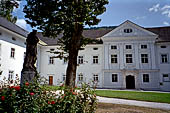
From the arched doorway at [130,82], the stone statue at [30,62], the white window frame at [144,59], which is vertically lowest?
the arched doorway at [130,82]

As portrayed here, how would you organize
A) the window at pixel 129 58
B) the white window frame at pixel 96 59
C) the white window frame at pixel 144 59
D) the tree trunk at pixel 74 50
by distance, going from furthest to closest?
1. the white window frame at pixel 96 59
2. the window at pixel 129 58
3. the white window frame at pixel 144 59
4. the tree trunk at pixel 74 50

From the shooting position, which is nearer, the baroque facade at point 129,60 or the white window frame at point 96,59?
the baroque facade at point 129,60

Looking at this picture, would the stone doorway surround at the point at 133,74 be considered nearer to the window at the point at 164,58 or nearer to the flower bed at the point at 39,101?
the window at the point at 164,58

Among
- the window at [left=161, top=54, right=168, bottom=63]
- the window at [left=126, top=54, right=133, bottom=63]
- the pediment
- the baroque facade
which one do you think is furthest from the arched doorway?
the pediment

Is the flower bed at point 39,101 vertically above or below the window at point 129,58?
below

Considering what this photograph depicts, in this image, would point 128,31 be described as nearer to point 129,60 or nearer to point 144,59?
point 129,60

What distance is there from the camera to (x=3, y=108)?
3.37 m

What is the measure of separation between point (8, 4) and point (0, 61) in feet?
40.8

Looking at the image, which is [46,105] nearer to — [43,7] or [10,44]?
[43,7]

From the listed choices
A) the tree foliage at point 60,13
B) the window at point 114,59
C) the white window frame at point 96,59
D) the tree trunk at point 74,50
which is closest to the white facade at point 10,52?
the tree foliage at point 60,13

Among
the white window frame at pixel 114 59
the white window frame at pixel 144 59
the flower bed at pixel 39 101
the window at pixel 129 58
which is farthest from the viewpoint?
the white window frame at pixel 114 59

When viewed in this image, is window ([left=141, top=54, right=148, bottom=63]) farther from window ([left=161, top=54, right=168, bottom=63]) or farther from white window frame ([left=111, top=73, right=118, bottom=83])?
white window frame ([left=111, top=73, right=118, bottom=83])

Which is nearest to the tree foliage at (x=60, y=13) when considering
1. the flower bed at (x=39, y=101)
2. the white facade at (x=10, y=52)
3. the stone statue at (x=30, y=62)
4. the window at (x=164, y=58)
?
the stone statue at (x=30, y=62)

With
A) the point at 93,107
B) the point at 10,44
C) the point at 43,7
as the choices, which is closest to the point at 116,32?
the point at 10,44
